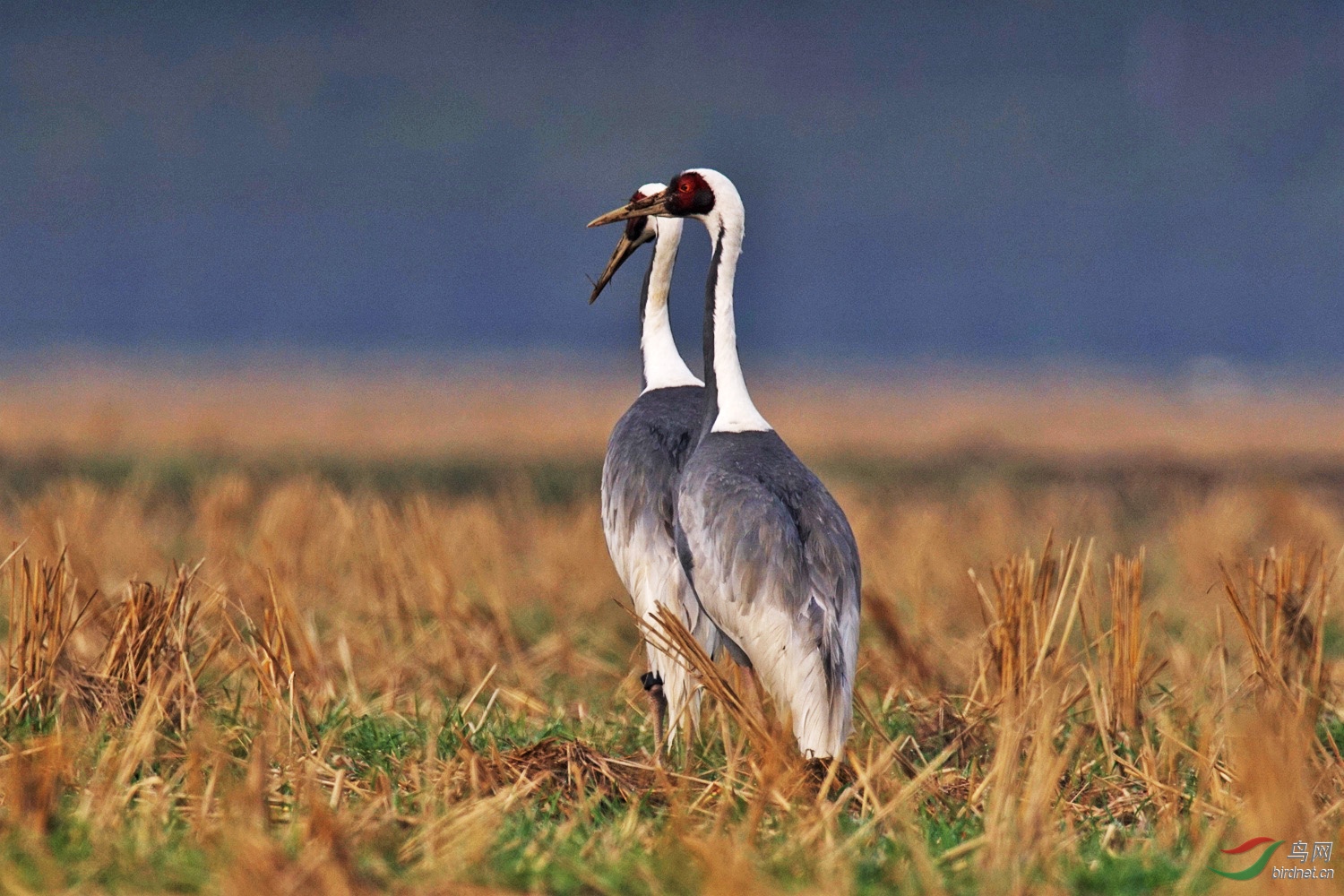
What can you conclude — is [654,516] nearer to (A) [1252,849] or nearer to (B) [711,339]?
(B) [711,339]

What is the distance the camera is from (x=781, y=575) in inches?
198

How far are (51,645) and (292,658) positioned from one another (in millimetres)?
970

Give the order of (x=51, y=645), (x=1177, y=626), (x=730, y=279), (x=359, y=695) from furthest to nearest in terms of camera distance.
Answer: (x=1177, y=626), (x=359, y=695), (x=730, y=279), (x=51, y=645)

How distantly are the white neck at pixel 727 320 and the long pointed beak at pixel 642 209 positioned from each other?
0.24m

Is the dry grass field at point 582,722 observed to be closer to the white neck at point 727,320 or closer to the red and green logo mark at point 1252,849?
the red and green logo mark at point 1252,849

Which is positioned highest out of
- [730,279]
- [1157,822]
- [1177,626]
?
[730,279]

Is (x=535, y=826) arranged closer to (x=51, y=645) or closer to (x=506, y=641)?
(x=51, y=645)

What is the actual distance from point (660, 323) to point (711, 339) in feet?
3.13

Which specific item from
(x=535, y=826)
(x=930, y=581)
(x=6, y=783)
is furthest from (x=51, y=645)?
(x=930, y=581)

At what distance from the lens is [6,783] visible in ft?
14.2

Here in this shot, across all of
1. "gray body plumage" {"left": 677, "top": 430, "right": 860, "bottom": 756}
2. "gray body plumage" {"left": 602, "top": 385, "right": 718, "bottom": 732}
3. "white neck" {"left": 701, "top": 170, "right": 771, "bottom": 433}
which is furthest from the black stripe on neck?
"gray body plumage" {"left": 602, "top": 385, "right": 718, "bottom": 732}

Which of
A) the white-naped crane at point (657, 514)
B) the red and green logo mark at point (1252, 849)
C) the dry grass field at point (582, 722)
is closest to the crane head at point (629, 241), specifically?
the white-naped crane at point (657, 514)

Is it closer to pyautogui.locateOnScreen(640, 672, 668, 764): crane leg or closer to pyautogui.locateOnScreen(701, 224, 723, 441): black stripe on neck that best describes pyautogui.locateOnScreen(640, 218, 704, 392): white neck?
pyautogui.locateOnScreen(701, 224, 723, 441): black stripe on neck

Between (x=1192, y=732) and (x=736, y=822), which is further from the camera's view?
(x=1192, y=732)
